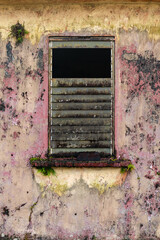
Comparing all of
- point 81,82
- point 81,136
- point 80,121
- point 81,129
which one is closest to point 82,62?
point 81,82

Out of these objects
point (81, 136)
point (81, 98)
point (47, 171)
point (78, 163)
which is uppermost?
point (81, 98)

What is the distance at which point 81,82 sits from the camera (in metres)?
3.35

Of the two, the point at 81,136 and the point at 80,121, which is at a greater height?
the point at 80,121

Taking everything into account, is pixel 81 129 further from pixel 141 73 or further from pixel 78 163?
pixel 141 73

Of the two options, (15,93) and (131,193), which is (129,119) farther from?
(15,93)

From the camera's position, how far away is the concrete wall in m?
3.37

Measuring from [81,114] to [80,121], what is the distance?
0.11 m

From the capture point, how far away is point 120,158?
339cm

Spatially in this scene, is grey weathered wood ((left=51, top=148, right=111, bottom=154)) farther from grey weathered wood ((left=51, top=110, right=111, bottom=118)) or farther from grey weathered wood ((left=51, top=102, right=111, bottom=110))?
grey weathered wood ((left=51, top=102, right=111, bottom=110))

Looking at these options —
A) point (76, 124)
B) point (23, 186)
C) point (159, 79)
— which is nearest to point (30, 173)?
point (23, 186)

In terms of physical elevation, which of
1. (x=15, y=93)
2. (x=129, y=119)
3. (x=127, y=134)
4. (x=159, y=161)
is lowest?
(x=159, y=161)

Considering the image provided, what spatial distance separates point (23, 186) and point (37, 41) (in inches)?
89.7

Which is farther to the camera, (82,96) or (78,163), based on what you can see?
(82,96)

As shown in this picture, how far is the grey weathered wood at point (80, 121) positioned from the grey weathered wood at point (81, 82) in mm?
529
